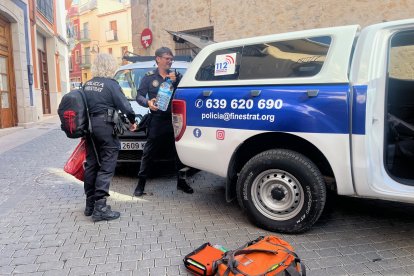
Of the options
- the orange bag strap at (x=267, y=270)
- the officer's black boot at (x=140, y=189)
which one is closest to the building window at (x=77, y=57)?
the officer's black boot at (x=140, y=189)

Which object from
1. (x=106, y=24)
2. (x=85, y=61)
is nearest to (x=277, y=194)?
(x=106, y=24)

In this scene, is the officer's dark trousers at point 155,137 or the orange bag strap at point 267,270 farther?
the officer's dark trousers at point 155,137

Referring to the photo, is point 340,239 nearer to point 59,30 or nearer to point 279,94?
point 279,94

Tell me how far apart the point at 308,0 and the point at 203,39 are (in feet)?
20.4

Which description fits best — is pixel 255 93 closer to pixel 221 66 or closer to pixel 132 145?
pixel 221 66

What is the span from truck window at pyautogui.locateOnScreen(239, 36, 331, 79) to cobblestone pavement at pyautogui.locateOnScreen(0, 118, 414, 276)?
1.56 meters

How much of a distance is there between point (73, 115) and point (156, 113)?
1121 mm

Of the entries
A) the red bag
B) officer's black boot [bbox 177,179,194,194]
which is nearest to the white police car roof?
officer's black boot [bbox 177,179,194,194]

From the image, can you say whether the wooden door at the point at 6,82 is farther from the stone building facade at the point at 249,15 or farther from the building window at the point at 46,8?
the building window at the point at 46,8

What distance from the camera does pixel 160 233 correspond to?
3.57m

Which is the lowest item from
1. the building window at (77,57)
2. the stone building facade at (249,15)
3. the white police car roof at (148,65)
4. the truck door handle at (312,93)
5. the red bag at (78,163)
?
the red bag at (78,163)

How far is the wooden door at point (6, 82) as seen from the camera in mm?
11023

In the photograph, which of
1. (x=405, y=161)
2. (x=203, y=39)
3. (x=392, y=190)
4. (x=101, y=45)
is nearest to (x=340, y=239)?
(x=392, y=190)

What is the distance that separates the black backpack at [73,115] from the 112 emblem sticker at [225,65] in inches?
56.6
